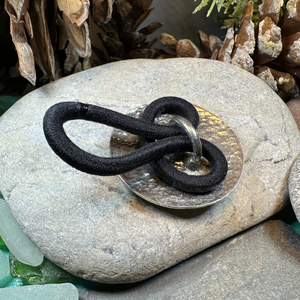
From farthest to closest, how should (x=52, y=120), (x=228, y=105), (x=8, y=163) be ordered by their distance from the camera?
(x=228, y=105), (x=8, y=163), (x=52, y=120)

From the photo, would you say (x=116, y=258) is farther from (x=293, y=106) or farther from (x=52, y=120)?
(x=293, y=106)

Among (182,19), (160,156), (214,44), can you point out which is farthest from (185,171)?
(182,19)

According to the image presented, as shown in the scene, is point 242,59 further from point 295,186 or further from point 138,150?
point 138,150

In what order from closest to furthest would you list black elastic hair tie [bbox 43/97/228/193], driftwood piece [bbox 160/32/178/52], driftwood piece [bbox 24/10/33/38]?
black elastic hair tie [bbox 43/97/228/193], driftwood piece [bbox 24/10/33/38], driftwood piece [bbox 160/32/178/52]

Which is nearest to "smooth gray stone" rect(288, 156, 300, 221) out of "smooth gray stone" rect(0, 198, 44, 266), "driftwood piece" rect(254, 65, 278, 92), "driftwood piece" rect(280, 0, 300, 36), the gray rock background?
"driftwood piece" rect(254, 65, 278, 92)

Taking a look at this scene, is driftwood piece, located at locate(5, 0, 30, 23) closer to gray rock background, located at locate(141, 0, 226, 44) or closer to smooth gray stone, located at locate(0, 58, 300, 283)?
smooth gray stone, located at locate(0, 58, 300, 283)

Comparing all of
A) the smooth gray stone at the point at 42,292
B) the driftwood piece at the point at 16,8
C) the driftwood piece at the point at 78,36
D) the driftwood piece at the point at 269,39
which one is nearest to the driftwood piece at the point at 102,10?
the driftwood piece at the point at 78,36

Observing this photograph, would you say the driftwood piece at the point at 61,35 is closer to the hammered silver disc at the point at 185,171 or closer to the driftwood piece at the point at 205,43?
the hammered silver disc at the point at 185,171

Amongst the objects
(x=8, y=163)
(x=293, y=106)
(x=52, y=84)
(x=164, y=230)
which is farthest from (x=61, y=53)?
(x=293, y=106)
